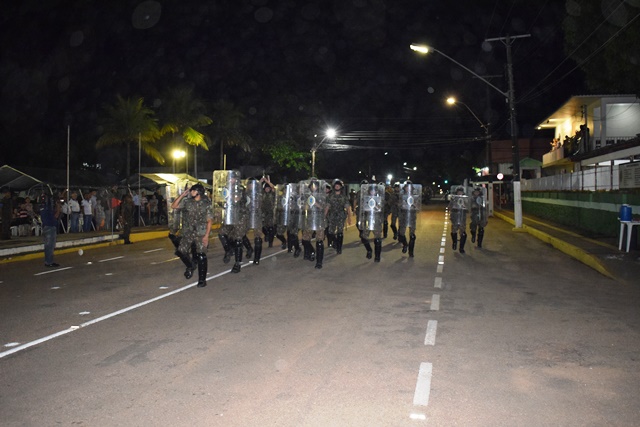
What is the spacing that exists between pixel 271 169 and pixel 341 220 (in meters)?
46.2

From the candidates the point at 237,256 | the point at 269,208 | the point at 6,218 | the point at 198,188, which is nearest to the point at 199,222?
the point at 198,188

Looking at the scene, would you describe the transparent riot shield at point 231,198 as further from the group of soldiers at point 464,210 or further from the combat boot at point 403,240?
the group of soldiers at point 464,210

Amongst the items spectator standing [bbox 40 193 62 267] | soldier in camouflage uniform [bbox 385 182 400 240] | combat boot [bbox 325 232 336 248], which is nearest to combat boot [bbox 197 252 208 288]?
spectator standing [bbox 40 193 62 267]

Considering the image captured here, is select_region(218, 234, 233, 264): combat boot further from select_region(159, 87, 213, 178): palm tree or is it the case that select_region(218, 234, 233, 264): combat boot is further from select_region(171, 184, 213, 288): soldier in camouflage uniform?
select_region(159, 87, 213, 178): palm tree

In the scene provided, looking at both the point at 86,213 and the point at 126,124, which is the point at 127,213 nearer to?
the point at 86,213

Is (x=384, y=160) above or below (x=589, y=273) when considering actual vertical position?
above

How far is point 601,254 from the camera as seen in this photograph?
14.8 meters

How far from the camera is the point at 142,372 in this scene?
5820 mm

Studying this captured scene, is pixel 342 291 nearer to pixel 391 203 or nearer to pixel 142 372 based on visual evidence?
pixel 142 372

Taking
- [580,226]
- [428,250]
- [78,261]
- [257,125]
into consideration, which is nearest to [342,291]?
[428,250]

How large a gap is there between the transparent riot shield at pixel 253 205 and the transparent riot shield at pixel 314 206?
108 cm

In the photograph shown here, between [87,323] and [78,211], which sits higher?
[78,211]

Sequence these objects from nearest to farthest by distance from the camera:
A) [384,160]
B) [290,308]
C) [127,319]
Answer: [127,319]
[290,308]
[384,160]

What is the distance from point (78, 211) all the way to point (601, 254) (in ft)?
65.3
